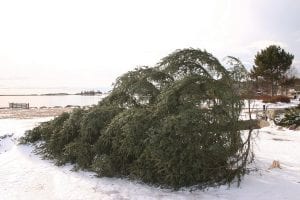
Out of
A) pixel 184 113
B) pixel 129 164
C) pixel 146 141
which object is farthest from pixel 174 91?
pixel 129 164

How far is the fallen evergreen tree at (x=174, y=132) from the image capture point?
23.4 ft

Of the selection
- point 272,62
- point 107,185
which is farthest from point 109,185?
point 272,62

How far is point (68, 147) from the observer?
9.30 m

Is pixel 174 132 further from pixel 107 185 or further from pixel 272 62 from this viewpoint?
pixel 272 62

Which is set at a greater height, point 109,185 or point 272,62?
point 272,62

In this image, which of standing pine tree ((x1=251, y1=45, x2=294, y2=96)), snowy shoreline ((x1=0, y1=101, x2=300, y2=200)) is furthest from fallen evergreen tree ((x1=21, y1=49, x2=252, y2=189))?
standing pine tree ((x1=251, y1=45, x2=294, y2=96))

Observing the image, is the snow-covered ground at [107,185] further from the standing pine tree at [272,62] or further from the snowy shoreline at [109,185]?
the standing pine tree at [272,62]

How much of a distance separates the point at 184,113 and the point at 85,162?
10.2ft

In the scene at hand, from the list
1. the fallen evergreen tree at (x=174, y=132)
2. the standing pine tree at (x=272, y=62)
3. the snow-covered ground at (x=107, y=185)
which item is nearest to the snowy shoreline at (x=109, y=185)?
the snow-covered ground at (x=107, y=185)

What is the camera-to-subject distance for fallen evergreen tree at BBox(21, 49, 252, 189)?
7.14 metres

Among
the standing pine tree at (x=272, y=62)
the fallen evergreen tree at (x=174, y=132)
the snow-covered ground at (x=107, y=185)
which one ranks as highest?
the standing pine tree at (x=272, y=62)

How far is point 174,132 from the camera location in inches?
282

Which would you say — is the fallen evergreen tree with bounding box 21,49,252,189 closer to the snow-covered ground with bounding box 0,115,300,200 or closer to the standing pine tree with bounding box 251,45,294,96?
the snow-covered ground with bounding box 0,115,300,200

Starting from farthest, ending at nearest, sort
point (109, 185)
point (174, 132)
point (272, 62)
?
point (272, 62) < point (109, 185) < point (174, 132)
